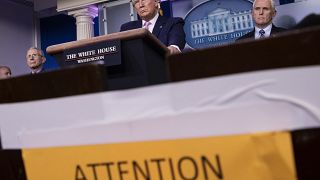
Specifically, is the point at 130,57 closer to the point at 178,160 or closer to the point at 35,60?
the point at 178,160

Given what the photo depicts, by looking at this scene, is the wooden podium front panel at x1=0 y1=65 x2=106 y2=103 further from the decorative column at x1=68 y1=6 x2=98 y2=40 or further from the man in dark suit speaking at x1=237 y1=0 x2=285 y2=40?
the decorative column at x1=68 y1=6 x2=98 y2=40

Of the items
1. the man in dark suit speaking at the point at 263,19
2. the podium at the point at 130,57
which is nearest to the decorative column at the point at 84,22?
the man in dark suit speaking at the point at 263,19

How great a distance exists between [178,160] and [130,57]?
40 cm

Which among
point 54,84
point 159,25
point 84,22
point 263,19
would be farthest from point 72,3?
point 54,84

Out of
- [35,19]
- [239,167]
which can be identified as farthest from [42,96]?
[35,19]

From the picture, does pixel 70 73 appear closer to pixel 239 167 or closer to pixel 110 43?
pixel 110 43

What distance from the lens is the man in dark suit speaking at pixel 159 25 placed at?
6.07 ft

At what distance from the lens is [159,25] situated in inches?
76.4

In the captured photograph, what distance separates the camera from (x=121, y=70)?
1099 millimetres

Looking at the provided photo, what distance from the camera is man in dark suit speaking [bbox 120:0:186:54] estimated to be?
6.07ft

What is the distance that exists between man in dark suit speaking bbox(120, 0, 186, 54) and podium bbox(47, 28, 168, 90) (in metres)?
0.62

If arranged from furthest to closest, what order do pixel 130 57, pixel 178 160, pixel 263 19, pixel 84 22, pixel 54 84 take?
1. pixel 84 22
2. pixel 263 19
3. pixel 130 57
4. pixel 54 84
5. pixel 178 160

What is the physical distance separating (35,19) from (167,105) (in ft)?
23.1


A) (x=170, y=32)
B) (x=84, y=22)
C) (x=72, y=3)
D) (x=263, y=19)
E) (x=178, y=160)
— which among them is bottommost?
(x=178, y=160)
